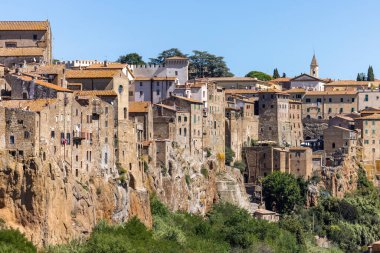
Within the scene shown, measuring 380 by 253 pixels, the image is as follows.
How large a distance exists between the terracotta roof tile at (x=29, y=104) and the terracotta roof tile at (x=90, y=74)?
10542 mm

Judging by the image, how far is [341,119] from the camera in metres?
106

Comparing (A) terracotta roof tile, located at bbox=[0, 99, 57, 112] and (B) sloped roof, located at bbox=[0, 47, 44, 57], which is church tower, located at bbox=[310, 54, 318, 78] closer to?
(B) sloped roof, located at bbox=[0, 47, 44, 57]

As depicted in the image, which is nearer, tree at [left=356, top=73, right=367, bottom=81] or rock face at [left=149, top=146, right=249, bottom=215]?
rock face at [left=149, top=146, right=249, bottom=215]


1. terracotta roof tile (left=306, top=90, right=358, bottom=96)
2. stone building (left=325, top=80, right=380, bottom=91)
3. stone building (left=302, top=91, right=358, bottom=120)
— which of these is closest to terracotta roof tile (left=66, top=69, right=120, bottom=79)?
stone building (left=302, top=91, right=358, bottom=120)

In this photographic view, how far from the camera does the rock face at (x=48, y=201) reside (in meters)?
58.0

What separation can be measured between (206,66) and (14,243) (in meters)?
65.9

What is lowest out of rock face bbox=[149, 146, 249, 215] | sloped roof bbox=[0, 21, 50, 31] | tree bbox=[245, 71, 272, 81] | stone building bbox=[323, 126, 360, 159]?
rock face bbox=[149, 146, 249, 215]

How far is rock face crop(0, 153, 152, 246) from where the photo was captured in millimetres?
58031

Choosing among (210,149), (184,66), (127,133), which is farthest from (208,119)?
(127,133)

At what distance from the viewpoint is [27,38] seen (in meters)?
84.8

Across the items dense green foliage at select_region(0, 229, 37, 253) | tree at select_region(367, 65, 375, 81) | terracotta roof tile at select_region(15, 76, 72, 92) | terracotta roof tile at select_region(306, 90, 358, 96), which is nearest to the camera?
dense green foliage at select_region(0, 229, 37, 253)

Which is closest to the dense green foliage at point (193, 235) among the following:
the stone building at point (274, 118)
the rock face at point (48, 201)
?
the rock face at point (48, 201)

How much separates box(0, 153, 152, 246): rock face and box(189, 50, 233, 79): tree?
5244cm

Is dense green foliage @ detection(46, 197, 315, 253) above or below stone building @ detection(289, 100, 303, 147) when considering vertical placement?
below
